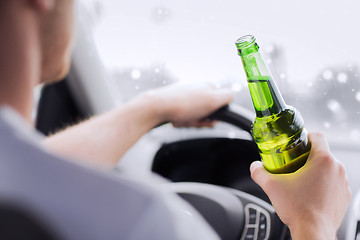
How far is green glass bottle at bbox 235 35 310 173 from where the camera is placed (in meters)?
0.66

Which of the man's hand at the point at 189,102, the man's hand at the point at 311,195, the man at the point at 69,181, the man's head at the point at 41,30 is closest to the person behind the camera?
the man at the point at 69,181

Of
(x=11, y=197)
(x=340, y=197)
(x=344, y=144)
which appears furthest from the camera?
(x=344, y=144)

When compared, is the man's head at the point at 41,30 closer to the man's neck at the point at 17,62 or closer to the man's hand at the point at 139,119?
the man's neck at the point at 17,62

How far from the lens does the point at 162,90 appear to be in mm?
986

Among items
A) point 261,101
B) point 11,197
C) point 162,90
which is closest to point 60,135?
point 162,90

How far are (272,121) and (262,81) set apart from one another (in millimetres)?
63

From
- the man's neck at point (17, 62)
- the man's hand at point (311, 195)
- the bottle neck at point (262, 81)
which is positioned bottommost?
the man's hand at point (311, 195)

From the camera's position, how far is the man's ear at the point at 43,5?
41 cm

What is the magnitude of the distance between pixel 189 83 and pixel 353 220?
434 mm

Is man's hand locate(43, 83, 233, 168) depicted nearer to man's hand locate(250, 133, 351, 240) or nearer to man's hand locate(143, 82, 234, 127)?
man's hand locate(143, 82, 234, 127)

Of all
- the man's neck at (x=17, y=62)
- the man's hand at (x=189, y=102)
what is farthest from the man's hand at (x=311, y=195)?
the man's neck at (x=17, y=62)

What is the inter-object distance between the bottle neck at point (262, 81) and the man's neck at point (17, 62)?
35 centimetres

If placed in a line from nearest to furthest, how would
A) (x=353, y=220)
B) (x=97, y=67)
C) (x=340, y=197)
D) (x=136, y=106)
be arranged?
(x=340, y=197), (x=353, y=220), (x=136, y=106), (x=97, y=67)

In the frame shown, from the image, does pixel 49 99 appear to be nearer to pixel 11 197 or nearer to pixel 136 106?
pixel 136 106
